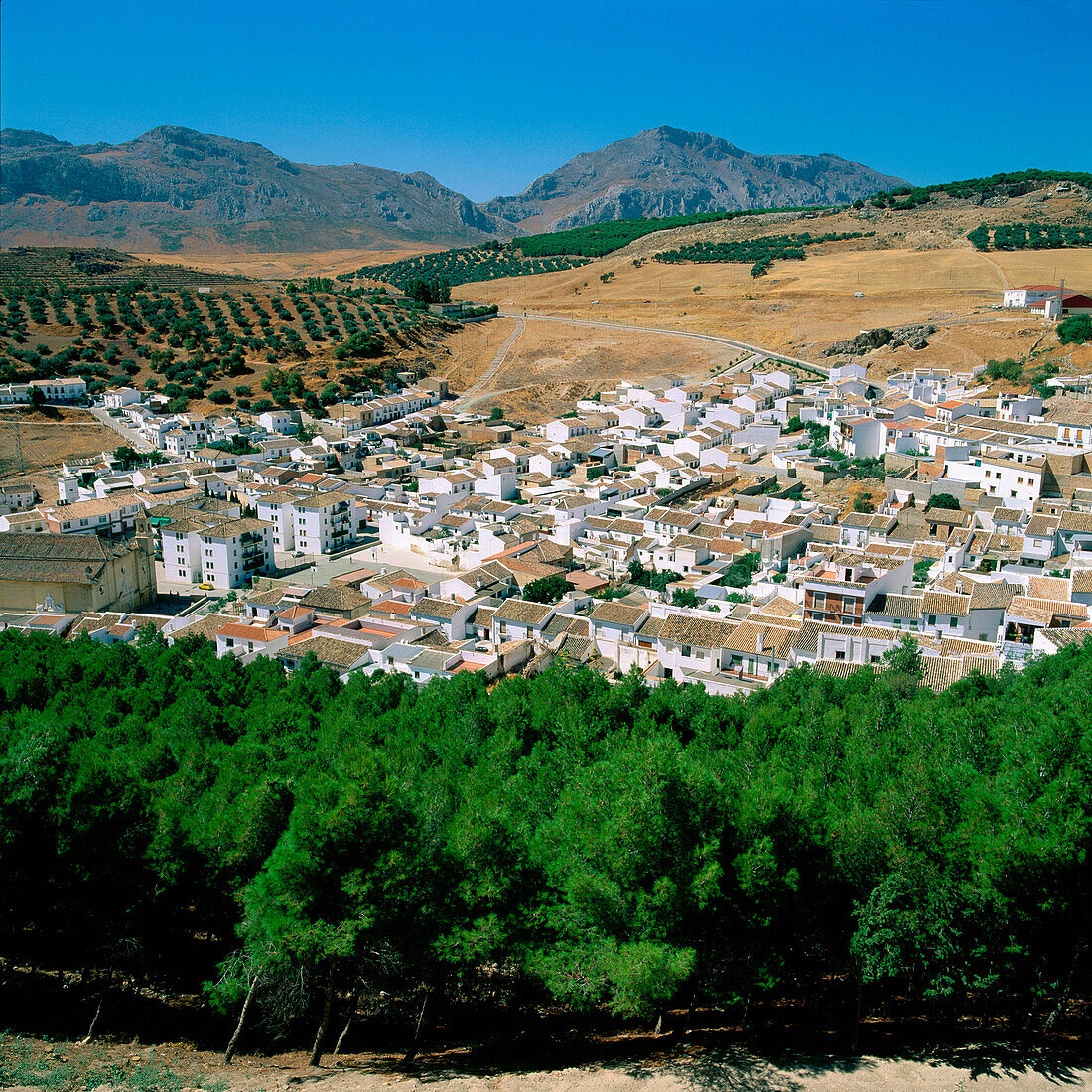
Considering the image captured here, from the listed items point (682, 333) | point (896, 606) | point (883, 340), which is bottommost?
point (896, 606)

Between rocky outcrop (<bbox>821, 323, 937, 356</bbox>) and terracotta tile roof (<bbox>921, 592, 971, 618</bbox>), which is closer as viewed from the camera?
terracotta tile roof (<bbox>921, 592, 971, 618</bbox>)

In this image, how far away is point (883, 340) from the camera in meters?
57.2

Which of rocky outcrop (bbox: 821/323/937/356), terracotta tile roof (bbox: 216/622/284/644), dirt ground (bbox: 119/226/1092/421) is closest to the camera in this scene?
terracotta tile roof (bbox: 216/622/284/644)

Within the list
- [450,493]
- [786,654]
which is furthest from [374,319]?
[786,654]

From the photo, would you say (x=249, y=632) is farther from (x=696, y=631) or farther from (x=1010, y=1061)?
(x=1010, y=1061)

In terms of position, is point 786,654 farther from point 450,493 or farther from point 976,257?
point 976,257

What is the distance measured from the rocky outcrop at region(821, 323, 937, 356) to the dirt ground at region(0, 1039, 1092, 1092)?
51.3 meters

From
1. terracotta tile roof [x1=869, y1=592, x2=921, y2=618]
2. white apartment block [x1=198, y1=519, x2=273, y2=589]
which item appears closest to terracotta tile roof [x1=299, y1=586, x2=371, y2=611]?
white apartment block [x1=198, y1=519, x2=273, y2=589]

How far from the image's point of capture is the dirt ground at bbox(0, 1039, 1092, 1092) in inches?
333

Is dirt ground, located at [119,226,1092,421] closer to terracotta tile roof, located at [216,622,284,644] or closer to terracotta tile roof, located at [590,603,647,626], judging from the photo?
terracotta tile roof, located at [590,603,647,626]

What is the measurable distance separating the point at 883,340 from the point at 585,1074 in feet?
183

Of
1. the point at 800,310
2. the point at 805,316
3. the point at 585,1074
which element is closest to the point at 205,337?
the point at 805,316

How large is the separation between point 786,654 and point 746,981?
1275cm

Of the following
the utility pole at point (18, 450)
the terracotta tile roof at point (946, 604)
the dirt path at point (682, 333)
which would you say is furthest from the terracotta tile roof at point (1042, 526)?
the utility pole at point (18, 450)
